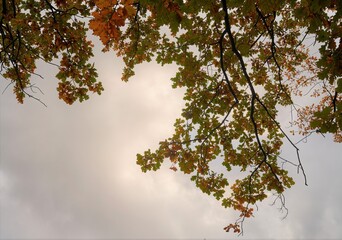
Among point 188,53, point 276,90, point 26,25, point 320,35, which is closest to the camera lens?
point 320,35

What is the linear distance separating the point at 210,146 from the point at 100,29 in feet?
15.2

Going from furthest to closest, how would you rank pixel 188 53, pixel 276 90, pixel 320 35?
pixel 276 90 < pixel 188 53 < pixel 320 35

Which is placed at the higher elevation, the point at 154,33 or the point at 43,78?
the point at 154,33

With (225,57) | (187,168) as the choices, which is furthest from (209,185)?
(225,57)

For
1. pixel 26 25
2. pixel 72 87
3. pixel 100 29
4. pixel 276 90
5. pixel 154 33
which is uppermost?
pixel 154 33

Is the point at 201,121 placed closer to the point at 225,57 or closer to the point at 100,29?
the point at 225,57

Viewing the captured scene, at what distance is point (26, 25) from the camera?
518cm

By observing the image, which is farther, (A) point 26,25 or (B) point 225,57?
(B) point 225,57

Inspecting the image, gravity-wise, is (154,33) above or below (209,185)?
above

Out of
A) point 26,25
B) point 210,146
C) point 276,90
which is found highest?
point 276,90

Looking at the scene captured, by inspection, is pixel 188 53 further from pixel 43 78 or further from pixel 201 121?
pixel 43 78

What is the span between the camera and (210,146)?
20.4ft

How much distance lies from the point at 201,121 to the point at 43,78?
11.0ft

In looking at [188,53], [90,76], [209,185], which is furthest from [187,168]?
[90,76]
